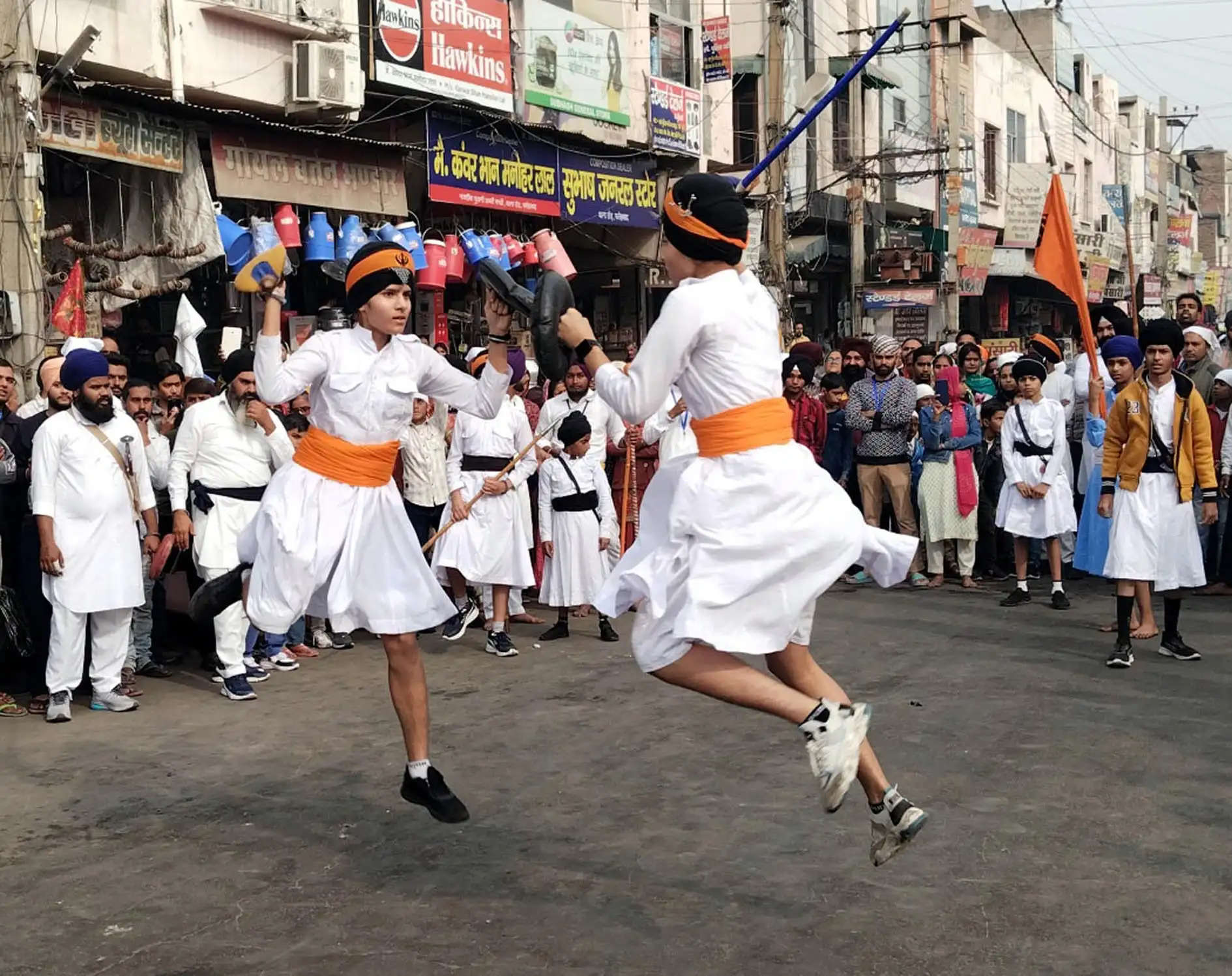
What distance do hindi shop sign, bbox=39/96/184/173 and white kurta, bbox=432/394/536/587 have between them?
4.29 metres

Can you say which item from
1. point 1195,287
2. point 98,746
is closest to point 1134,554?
point 98,746

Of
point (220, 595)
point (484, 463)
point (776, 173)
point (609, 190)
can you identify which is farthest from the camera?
point (776, 173)

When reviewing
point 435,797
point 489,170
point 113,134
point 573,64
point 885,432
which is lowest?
point 435,797

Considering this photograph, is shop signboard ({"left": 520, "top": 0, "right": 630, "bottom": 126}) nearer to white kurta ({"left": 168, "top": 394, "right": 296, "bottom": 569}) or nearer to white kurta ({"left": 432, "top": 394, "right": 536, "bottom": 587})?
white kurta ({"left": 432, "top": 394, "right": 536, "bottom": 587})

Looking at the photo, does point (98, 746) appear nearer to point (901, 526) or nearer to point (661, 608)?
point (661, 608)

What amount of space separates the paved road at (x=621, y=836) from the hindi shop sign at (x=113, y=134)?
566 centimetres

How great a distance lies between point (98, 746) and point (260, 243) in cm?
693

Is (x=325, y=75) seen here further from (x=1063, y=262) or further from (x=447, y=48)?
(x=1063, y=262)

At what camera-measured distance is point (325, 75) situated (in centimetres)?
1404

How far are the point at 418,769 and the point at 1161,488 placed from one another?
5622 millimetres

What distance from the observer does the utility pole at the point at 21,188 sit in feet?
34.4

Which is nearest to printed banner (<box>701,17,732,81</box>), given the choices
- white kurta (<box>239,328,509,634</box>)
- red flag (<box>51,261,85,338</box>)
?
red flag (<box>51,261,85,338</box>)

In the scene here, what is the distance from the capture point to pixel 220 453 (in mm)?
8898

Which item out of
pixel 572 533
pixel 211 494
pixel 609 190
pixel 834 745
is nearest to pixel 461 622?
pixel 572 533
